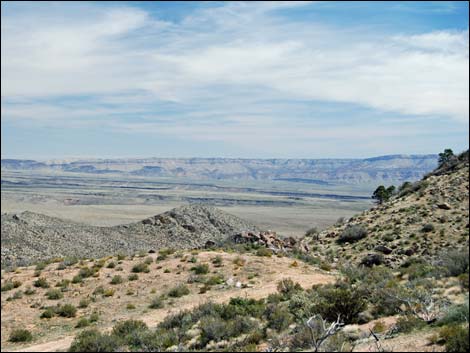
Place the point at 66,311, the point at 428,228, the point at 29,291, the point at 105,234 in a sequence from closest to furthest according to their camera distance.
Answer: the point at 66,311 < the point at 29,291 < the point at 428,228 < the point at 105,234

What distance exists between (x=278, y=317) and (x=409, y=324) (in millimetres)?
3920

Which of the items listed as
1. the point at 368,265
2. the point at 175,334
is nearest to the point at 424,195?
the point at 368,265

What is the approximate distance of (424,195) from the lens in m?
40.6

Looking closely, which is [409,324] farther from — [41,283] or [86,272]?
[41,283]

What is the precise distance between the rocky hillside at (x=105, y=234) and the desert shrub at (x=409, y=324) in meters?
26.9

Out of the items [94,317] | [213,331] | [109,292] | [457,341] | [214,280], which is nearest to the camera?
[457,341]

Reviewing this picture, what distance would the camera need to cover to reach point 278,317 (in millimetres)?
14258

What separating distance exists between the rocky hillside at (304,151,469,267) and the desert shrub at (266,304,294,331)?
55.3 ft

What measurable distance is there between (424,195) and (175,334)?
32742mm

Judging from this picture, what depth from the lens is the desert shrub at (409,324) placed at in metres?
11.9

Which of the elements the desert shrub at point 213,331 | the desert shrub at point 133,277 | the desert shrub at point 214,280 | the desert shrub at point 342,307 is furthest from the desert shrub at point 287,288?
the desert shrub at point 133,277

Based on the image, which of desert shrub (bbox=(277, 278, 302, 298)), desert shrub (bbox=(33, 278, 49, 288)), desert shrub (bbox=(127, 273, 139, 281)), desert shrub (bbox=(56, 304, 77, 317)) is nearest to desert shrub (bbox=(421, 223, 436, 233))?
desert shrub (bbox=(277, 278, 302, 298))

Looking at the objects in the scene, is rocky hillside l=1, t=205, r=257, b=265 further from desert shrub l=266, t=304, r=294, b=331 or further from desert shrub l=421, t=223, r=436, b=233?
desert shrub l=266, t=304, r=294, b=331

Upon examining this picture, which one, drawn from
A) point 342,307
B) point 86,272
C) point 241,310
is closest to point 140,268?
point 86,272
